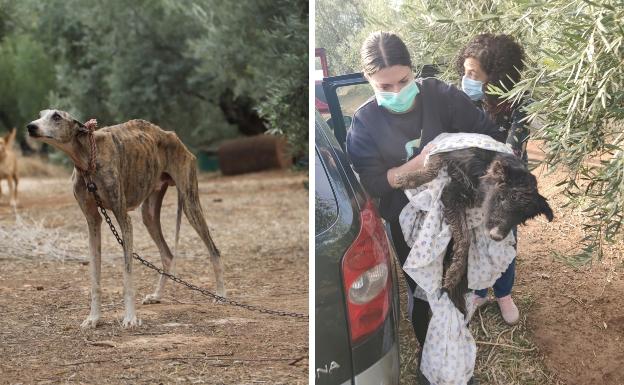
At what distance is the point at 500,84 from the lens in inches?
167

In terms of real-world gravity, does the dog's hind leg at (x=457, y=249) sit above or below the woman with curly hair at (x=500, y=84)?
below

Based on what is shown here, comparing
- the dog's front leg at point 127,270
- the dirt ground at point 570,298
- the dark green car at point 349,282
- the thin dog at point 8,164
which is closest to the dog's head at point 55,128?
the dog's front leg at point 127,270

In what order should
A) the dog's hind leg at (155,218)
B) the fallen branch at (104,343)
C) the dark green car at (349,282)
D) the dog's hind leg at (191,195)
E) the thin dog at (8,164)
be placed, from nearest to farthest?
the dark green car at (349,282) → the fallen branch at (104,343) → the dog's hind leg at (191,195) → the dog's hind leg at (155,218) → the thin dog at (8,164)

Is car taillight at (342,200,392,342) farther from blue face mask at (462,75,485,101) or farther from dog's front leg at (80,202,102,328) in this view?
dog's front leg at (80,202,102,328)

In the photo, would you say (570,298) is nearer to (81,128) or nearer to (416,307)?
(416,307)

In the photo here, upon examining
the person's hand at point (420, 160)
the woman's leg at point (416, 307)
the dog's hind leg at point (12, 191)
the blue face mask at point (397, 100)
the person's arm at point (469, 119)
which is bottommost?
the dog's hind leg at point (12, 191)

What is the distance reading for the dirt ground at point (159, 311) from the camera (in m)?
5.89

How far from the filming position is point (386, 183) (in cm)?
416

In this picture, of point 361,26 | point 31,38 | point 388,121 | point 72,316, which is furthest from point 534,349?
point 31,38

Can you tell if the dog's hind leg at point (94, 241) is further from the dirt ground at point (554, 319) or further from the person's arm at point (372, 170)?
the dirt ground at point (554, 319)

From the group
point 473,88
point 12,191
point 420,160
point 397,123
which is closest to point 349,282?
point 420,160

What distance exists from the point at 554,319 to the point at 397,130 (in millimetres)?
1082

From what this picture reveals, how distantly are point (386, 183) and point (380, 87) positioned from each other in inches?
16.5

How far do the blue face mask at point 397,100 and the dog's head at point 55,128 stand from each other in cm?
252
